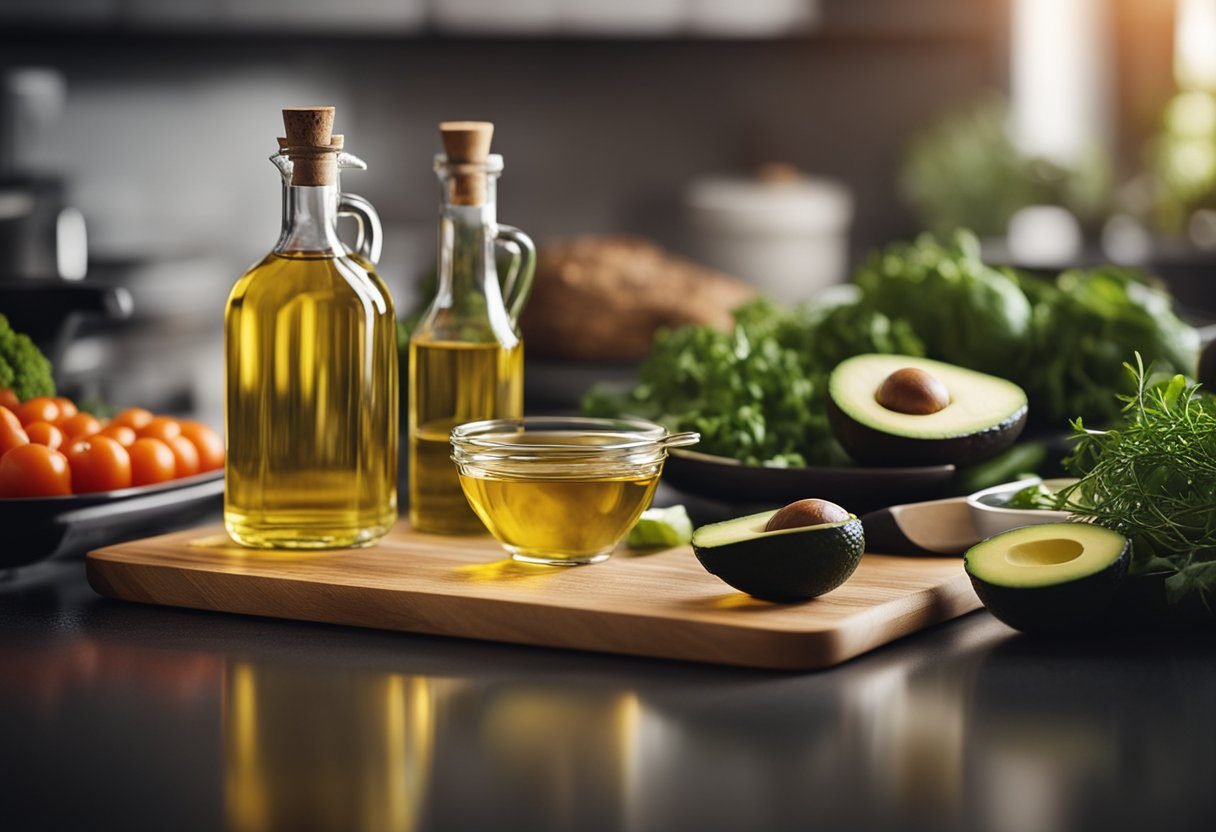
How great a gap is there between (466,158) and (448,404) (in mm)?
222

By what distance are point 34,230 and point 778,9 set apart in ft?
7.33

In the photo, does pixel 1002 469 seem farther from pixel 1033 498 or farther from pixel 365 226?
pixel 365 226

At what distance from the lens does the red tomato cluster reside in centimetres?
125

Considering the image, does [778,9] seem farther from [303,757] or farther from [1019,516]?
[303,757]

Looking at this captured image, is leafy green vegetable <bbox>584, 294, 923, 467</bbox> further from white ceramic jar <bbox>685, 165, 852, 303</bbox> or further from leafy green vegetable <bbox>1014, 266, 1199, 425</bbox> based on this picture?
white ceramic jar <bbox>685, 165, 852, 303</bbox>

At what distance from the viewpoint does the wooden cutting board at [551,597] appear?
41.4 inches

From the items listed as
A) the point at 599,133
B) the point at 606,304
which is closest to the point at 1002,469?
the point at 606,304

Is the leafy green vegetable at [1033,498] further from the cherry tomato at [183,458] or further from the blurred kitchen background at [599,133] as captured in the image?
the blurred kitchen background at [599,133]

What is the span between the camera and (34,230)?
3465 mm

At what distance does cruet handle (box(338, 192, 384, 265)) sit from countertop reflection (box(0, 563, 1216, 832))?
35 centimetres

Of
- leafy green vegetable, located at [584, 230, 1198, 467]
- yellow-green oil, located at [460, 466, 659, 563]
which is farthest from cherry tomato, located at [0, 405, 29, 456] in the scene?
leafy green vegetable, located at [584, 230, 1198, 467]

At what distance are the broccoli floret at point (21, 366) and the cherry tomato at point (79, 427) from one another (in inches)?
3.5

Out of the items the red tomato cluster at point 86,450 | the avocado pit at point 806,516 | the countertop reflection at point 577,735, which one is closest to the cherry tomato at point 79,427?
the red tomato cluster at point 86,450

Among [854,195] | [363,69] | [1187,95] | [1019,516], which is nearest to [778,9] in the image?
[854,195]
